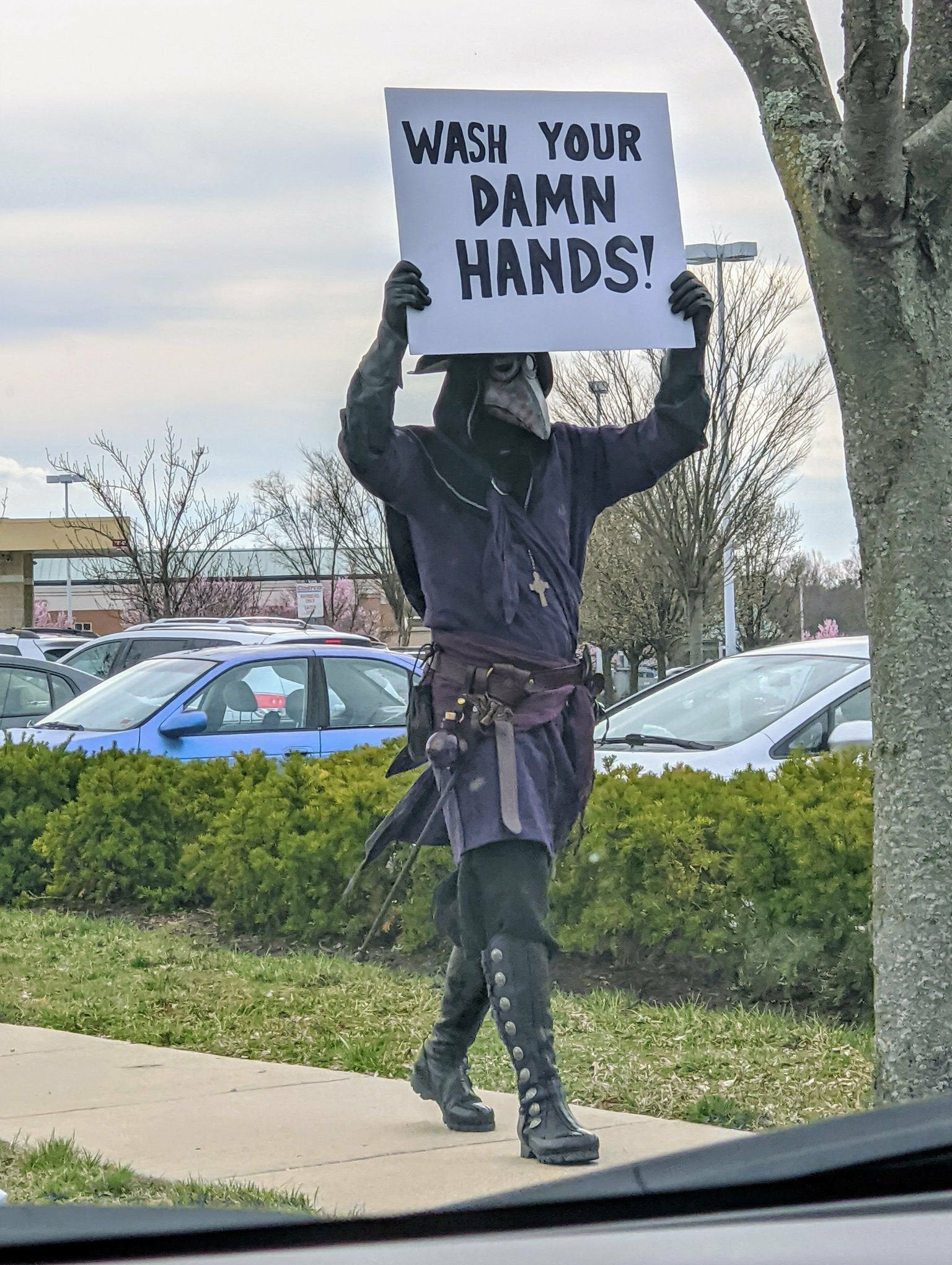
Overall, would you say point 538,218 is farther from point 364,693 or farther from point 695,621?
point 695,621

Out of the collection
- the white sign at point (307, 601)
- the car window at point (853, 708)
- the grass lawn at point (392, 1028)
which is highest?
the white sign at point (307, 601)

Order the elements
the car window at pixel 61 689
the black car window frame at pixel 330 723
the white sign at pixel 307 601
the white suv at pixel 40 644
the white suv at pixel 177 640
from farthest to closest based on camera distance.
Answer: the white sign at pixel 307 601
the white suv at pixel 40 644
the white suv at pixel 177 640
the car window at pixel 61 689
the black car window frame at pixel 330 723

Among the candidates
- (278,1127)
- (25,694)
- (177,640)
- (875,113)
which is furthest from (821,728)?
(177,640)

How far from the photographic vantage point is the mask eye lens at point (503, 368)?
3.89 m

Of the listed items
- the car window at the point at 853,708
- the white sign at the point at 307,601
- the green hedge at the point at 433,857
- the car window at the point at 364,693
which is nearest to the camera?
the green hedge at the point at 433,857

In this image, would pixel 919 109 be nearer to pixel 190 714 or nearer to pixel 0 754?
pixel 190 714

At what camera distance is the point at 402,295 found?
3.61 metres

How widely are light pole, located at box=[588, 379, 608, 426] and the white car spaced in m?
14.8

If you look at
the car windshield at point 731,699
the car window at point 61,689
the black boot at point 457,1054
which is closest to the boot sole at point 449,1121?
the black boot at point 457,1054

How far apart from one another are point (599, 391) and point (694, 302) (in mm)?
20017

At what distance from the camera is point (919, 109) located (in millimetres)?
4324

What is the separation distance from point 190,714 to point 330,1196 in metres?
6.39

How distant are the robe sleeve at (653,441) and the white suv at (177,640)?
26.2 feet

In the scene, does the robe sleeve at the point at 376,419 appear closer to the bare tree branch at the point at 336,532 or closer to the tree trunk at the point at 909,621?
the tree trunk at the point at 909,621
